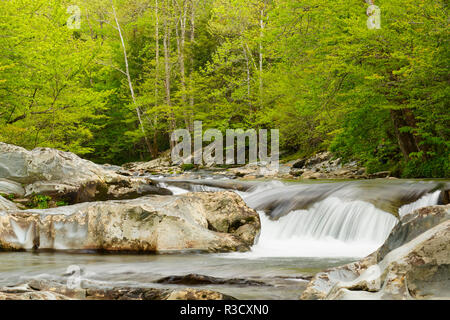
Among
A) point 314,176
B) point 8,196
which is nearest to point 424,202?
point 314,176

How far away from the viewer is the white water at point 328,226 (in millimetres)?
7297

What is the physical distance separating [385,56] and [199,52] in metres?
20.0

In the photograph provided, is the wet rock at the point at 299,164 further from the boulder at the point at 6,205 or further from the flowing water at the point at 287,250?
the boulder at the point at 6,205

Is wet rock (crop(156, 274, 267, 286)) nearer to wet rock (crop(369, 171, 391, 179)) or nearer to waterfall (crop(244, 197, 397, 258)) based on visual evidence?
waterfall (crop(244, 197, 397, 258))

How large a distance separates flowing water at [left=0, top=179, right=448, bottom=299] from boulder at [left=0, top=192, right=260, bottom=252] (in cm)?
36

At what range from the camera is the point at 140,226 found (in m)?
7.24

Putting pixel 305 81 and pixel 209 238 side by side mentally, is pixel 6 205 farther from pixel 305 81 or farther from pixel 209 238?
pixel 305 81

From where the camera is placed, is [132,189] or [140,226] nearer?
[140,226]

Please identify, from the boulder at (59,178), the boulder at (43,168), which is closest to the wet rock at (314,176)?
the boulder at (59,178)

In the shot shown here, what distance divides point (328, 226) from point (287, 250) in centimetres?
135

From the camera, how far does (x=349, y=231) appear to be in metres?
8.01
